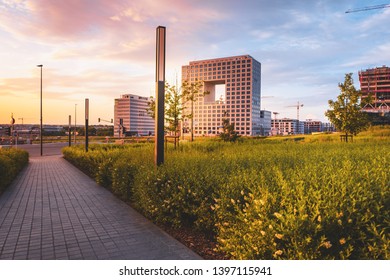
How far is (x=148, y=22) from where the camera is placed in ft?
27.9

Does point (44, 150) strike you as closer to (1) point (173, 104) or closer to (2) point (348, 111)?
(1) point (173, 104)

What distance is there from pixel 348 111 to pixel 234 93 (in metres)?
160

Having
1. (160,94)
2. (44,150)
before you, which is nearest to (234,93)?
(44,150)

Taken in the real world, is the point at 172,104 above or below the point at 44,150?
above

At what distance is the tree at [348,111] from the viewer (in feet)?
71.9

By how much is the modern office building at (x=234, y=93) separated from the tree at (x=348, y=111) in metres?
148

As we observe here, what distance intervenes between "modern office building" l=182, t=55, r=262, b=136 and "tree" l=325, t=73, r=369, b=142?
14835 cm

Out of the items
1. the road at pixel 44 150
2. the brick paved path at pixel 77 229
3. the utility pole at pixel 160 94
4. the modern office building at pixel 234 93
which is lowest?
the brick paved path at pixel 77 229

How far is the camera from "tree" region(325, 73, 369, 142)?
21.9m

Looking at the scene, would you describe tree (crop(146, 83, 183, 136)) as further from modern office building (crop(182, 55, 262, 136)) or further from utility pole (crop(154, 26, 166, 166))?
modern office building (crop(182, 55, 262, 136))

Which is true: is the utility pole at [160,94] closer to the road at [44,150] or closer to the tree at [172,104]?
the tree at [172,104]

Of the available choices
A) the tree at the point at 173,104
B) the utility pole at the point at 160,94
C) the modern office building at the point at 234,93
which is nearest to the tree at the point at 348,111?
the tree at the point at 173,104

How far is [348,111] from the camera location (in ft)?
72.8
